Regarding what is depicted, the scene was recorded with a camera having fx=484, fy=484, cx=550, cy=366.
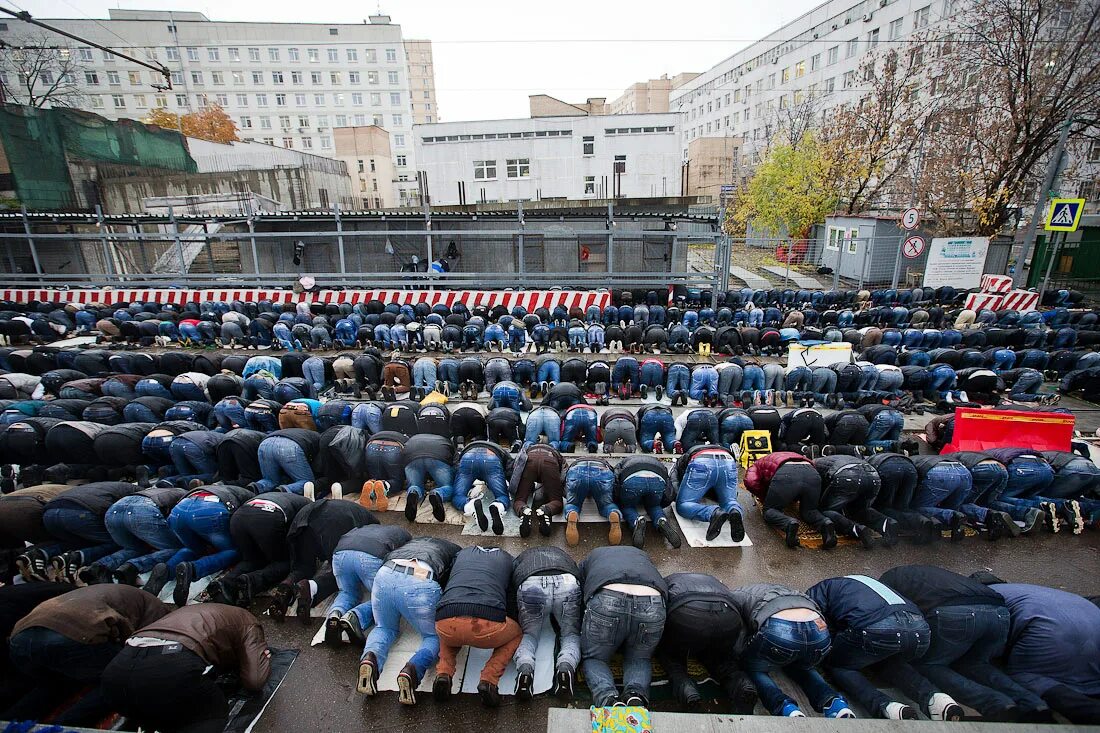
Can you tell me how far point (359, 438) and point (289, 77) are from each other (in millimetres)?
53957

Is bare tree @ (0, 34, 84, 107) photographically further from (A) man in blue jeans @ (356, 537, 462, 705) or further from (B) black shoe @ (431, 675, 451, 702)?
(B) black shoe @ (431, 675, 451, 702)

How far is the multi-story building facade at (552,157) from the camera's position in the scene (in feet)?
91.6

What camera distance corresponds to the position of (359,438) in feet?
23.0

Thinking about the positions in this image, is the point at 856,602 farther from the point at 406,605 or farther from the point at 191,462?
the point at 191,462

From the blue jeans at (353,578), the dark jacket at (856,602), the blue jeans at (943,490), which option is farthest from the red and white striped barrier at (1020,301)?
the blue jeans at (353,578)

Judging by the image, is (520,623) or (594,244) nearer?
(520,623)

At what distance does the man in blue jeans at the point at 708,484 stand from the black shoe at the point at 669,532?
39 cm

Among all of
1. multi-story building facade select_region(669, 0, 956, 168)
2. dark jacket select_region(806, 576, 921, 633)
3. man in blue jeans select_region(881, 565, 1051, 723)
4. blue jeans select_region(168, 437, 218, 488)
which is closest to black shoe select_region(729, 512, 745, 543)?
dark jacket select_region(806, 576, 921, 633)

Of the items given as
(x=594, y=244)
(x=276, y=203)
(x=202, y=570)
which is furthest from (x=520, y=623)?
(x=276, y=203)

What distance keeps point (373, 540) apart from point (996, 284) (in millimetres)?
23219

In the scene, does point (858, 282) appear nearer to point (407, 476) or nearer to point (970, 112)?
point (970, 112)

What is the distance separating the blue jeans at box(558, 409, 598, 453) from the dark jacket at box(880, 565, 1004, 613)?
4.30 m

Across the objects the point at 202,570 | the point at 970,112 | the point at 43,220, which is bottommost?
the point at 202,570

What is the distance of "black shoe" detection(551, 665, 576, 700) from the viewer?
12.6ft
